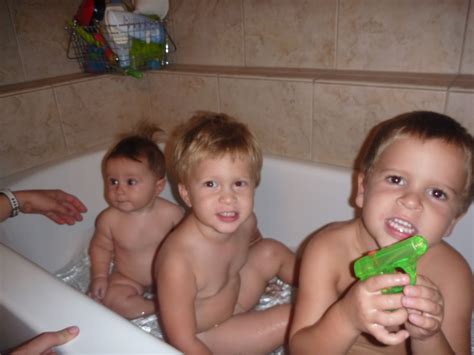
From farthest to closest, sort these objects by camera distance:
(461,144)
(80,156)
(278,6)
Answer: (80,156)
(278,6)
(461,144)

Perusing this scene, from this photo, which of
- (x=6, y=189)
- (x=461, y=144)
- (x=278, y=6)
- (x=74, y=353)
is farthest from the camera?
(x=278, y=6)

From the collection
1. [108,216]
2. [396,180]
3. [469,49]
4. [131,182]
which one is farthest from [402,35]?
[108,216]

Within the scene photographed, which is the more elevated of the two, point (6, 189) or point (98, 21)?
point (98, 21)

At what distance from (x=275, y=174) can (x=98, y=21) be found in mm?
814

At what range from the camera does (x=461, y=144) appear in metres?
0.66

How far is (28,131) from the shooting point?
50.1 inches

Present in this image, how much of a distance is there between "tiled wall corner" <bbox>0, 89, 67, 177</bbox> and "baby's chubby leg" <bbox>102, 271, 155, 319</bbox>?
48 cm

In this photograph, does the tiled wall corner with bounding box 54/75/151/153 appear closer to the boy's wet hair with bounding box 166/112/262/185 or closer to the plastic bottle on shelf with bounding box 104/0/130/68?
the plastic bottle on shelf with bounding box 104/0/130/68

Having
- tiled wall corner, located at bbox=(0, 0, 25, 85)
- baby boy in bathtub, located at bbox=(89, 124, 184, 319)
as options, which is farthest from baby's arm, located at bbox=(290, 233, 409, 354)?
tiled wall corner, located at bbox=(0, 0, 25, 85)

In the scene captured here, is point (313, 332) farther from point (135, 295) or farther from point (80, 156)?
point (80, 156)

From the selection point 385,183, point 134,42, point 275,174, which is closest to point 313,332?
point 385,183

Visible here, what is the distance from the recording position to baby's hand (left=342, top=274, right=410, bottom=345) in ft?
1.72

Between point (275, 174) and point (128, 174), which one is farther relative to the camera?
point (275, 174)

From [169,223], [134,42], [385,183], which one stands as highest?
[134,42]
